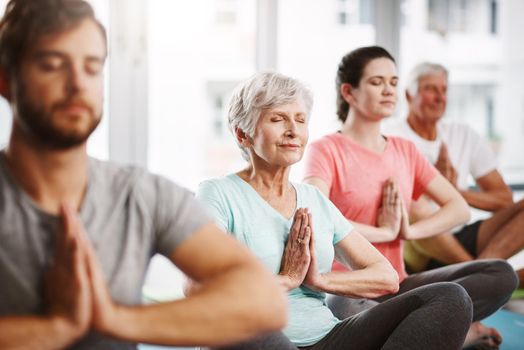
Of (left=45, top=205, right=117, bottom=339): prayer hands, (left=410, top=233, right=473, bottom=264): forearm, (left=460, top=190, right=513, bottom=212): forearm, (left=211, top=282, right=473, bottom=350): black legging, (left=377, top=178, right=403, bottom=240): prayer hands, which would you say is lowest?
(left=410, top=233, right=473, bottom=264): forearm

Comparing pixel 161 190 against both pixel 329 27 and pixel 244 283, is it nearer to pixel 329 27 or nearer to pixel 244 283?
pixel 244 283

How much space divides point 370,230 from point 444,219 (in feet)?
1.42

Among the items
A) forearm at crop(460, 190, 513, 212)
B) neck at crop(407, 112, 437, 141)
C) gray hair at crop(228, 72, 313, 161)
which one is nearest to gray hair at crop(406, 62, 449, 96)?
neck at crop(407, 112, 437, 141)

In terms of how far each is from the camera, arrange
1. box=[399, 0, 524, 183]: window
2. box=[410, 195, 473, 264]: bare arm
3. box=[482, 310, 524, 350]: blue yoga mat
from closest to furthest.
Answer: box=[482, 310, 524, 350]: blue yoga mat → box=[410, 195, 473, 264]: bare arm → box=[399, 0, 524, 183]: window

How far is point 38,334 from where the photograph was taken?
996 millimetres

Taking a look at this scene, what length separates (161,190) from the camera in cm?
118

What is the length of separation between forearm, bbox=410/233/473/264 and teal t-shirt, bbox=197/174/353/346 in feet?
3.68

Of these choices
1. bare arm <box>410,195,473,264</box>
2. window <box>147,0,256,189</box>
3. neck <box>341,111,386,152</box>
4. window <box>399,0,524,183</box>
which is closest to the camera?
neck <box>341,111,386,152</box>

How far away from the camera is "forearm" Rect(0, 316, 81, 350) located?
99 centimetres

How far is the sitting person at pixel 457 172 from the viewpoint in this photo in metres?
2.96

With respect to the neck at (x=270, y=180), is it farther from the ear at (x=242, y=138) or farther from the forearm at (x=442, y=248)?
the forearm at (x=442, y=248)

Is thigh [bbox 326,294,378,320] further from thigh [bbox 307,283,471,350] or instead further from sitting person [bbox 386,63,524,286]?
sitting person [bbox 386,63,524,286]

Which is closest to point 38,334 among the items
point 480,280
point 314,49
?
point 480,280

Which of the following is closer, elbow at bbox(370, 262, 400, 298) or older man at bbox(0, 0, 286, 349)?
older man at bbox(0, 0, 286, 349)
